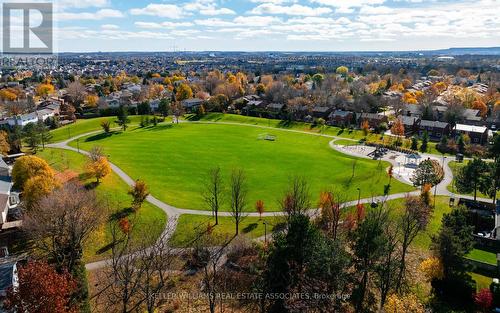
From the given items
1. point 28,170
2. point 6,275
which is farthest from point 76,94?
point 6,275

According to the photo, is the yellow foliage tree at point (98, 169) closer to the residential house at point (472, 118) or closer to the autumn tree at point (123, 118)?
the autumn tree at point (123, 118)

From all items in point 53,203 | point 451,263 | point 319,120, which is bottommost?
point 451,263

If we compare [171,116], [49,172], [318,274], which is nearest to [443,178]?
[318,274]

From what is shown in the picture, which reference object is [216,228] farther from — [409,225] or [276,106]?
[276,106]

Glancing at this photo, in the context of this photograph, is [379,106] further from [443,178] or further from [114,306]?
[114,306]

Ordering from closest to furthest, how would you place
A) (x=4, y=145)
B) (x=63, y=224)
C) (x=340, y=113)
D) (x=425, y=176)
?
(x=63, y=224), (x=425, y=176), (x=4, y=145), (x=340, y=113)

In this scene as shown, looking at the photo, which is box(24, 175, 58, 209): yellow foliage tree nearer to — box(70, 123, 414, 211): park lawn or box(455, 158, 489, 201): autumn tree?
box(70, 123, 414, 211): park lawn

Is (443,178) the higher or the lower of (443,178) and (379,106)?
the lower

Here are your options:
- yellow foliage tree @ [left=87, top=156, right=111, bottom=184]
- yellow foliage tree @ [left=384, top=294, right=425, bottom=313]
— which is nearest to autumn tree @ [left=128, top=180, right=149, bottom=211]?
yellow foliage tree @ [left=87, top=156, right=111, bottom=184]
